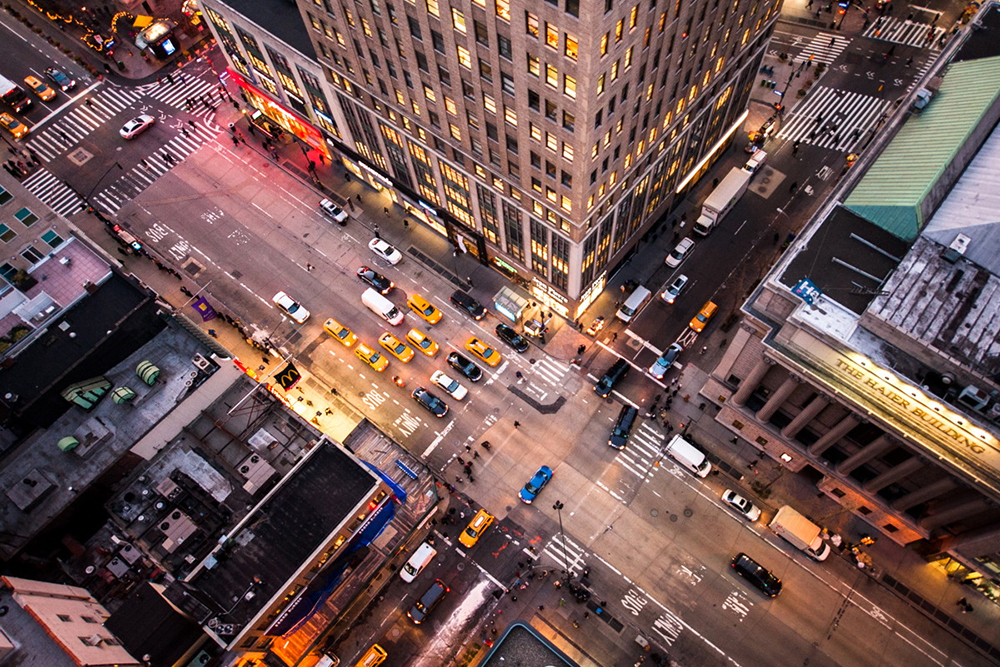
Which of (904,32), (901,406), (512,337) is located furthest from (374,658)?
(904,32)

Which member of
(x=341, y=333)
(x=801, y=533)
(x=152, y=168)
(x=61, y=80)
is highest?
(x=801, y=533)

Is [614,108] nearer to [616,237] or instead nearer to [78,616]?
[616,237]

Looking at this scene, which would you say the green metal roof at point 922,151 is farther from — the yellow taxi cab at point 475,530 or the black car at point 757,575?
the yellow taxi cab at point 475,530

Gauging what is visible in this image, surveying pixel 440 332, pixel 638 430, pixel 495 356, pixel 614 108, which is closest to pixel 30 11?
pixel 440 332

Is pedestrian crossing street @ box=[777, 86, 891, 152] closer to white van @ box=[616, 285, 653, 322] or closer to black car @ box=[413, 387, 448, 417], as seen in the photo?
Answer: white van @ box=[616, 285, 653, 322]

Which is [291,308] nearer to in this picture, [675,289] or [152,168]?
A: [152,168]

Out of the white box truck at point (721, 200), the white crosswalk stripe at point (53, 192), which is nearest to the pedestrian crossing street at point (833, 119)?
the white box truck at point (721, 200)
